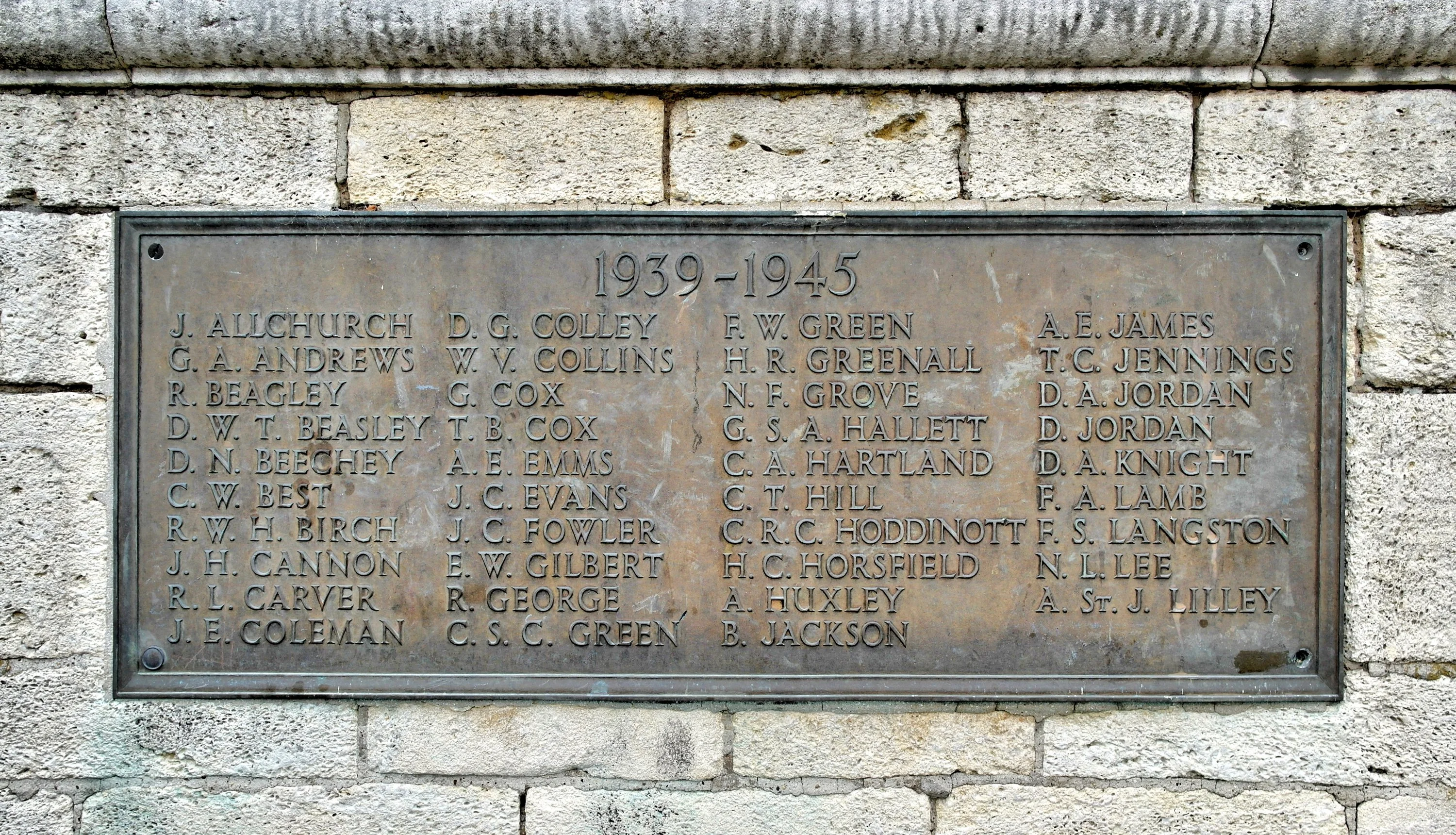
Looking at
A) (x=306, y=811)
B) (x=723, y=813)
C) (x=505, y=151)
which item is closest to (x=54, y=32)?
(x=505, y=151)

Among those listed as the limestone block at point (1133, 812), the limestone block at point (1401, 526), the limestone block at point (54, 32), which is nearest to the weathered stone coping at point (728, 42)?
the limestone block at point (54, 32)

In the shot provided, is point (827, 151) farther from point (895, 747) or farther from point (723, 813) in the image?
point (723, 813)

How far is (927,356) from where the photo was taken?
2.51m

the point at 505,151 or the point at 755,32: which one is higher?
the point at 755,32

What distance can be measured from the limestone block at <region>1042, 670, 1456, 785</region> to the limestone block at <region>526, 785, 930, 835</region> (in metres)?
0.48

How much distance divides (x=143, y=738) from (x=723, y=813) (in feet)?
5.46

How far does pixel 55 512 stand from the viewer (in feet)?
8.26

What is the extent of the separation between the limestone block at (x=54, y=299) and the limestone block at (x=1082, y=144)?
251cm

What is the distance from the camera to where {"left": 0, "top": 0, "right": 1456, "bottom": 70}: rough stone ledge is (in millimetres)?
2416

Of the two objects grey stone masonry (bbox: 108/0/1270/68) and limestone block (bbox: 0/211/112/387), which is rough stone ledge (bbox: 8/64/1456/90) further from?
limestone block (bbox: 0/211/112/387)

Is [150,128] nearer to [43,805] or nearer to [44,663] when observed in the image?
[44,663]

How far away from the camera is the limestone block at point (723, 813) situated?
8.21 feet

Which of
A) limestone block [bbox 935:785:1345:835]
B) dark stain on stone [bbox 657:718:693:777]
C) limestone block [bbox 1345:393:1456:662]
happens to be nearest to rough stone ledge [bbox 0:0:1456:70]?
limestone block [bbox 1345:393:1456:662]

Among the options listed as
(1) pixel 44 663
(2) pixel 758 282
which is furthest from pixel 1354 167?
(1) pixel 44 663
